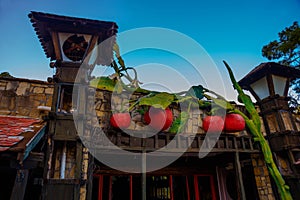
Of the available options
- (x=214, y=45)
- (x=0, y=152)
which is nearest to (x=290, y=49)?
(x=214, y=45)

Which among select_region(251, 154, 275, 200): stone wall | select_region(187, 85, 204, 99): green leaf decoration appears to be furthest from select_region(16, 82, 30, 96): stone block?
select_region(251, 154, 275, 200): stone wall

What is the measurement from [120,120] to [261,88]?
4.33m

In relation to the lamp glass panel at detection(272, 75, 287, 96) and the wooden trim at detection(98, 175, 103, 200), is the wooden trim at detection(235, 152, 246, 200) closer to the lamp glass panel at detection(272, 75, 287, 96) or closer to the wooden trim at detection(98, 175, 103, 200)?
the lamp glass panel at detection(272, 75, 287, 96)

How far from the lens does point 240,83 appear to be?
670 centimetres

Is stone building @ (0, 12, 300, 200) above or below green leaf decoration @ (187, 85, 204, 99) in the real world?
below

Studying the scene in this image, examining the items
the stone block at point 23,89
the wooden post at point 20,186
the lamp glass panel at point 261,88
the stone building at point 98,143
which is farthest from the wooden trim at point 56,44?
the lamp glass panel at point 261,88

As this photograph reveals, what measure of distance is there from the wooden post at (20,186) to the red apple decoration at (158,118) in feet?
9.38

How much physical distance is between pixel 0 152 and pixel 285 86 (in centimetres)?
695

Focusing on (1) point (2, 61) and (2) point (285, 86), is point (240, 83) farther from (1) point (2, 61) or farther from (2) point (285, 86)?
(1) point (2, 61)

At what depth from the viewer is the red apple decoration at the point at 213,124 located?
5.59 metres

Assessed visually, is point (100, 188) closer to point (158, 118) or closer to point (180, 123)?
point (158, 118)

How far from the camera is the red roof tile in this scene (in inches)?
119

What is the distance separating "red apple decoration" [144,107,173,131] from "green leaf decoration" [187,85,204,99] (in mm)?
1214

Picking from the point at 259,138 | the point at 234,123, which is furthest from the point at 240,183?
the point at 234,123
